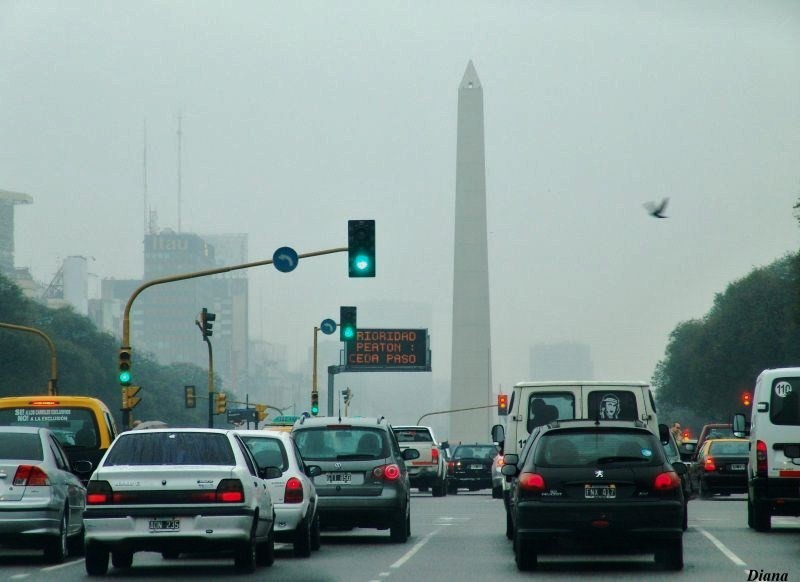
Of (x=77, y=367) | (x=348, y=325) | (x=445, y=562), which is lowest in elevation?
(x=445, y=562)

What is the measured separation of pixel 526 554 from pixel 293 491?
3.21 metres

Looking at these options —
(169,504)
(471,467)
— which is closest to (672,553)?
(169,504)

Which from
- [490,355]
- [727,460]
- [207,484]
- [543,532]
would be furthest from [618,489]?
[490,355]

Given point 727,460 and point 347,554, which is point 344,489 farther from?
point 727,460

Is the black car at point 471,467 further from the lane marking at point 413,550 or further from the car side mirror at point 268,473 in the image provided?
the car side mirror at point 268,473

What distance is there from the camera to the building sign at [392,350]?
275 ft

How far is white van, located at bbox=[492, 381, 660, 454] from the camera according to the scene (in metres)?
23.8

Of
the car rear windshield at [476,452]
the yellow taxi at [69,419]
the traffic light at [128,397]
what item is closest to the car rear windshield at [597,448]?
the yellow taxi at [69,419]

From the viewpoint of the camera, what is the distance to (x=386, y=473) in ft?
73.8

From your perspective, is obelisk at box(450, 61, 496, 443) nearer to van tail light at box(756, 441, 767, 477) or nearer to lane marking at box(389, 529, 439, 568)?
lane marking at box(389, 529, 439, 568)

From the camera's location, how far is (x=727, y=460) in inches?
1532

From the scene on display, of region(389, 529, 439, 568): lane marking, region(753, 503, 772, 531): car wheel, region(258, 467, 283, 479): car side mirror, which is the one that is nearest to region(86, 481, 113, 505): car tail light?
region(258, 467, 283, 479): car side mirror

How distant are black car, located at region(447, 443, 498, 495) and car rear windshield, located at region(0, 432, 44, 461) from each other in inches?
1261

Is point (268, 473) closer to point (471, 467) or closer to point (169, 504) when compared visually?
point (169, 504)
